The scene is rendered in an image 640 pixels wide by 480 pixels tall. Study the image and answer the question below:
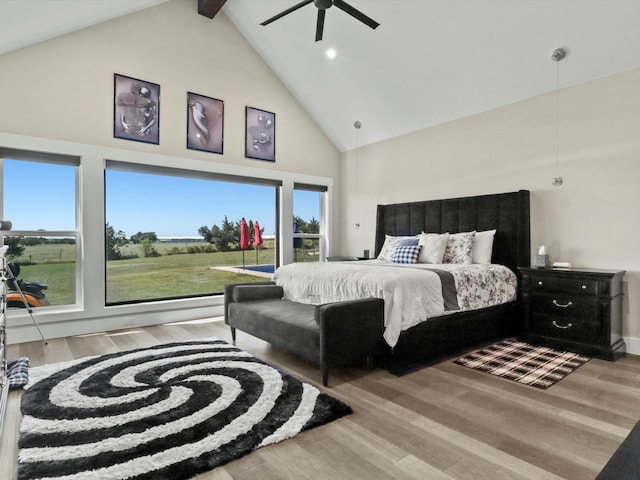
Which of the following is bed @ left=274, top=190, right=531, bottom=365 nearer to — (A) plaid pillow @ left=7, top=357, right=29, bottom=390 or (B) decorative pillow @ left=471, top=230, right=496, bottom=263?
(B) decorative pillow @ left=471, top=230, right=496, bottom=263

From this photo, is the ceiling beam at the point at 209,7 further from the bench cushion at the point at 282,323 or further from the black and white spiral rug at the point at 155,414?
the black and white spiral rug at the point at 155,414

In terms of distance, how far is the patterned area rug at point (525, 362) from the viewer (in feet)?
9.18

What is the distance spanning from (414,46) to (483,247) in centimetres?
249

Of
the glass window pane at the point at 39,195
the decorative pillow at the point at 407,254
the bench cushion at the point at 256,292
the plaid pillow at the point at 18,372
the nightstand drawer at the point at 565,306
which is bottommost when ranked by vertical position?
the plaid pillow at the point at 18,372

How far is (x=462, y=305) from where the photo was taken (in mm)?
3316

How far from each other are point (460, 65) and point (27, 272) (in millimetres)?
5426

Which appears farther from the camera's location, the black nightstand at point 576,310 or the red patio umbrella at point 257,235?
the red patio umbrella at point 257,235

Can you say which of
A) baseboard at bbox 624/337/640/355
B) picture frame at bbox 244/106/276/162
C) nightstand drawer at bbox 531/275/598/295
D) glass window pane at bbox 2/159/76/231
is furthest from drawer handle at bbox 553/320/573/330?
glass window pane at bbox 2/159/76/231

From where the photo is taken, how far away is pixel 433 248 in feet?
14.2

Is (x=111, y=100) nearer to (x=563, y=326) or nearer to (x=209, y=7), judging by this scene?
(x=209, y=7)

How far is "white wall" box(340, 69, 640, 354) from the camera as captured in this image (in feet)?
11.3

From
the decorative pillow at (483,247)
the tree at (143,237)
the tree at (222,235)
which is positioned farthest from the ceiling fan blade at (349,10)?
the tree at (143,237)

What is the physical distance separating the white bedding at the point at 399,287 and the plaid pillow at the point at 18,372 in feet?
7.32

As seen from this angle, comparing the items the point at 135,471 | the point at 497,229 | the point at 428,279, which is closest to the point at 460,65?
the point at 497,229
